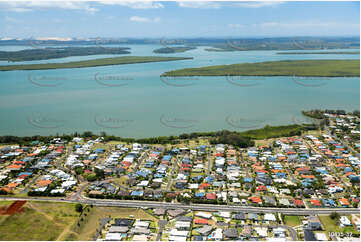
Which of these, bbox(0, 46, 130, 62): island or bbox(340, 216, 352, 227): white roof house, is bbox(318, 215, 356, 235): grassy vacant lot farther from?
bbox(0, 46, 130, 62): island

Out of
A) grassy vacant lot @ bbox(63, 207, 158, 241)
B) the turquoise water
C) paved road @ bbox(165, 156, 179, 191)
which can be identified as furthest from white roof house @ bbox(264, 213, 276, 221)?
the turquoise water

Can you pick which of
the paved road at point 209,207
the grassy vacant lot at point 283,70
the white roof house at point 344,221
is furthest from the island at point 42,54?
the white roof house at point 344,221

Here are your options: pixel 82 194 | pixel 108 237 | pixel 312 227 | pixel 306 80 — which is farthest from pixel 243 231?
pixel 306 80

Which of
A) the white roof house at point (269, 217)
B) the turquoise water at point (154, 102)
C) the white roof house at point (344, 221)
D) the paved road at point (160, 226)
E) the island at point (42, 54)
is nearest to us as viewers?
the paved road at point (160, 226)

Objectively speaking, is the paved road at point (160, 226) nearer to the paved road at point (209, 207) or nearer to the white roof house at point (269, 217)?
the paved road at point (209, 207)

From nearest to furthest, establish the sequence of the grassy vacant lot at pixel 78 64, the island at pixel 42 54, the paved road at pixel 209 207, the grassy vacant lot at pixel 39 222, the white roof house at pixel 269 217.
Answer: the grassy vacant lot at pixel 39 222 → the white roof house at pixel 269 217 → the paved road at pixel 209 207 → the grassy vacant lot at pixel 78 64 → the island at pixel 42 54

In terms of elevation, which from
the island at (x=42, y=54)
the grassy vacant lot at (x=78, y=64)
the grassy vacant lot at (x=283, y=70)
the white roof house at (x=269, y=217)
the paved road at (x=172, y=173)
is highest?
the island at (x=42, y=54)

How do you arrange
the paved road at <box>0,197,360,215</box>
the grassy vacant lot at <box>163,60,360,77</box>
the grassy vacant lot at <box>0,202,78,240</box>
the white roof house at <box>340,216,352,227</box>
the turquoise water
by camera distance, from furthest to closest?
the grassy vacant lot at <box>163,60,360,77</box>
the turquoise water
the paved road at <box>0,197,360,215</box>
the white roof house at <box>340,216,352,227</box>
the grassy vacant lot at <box>0,202,78,240</box>
